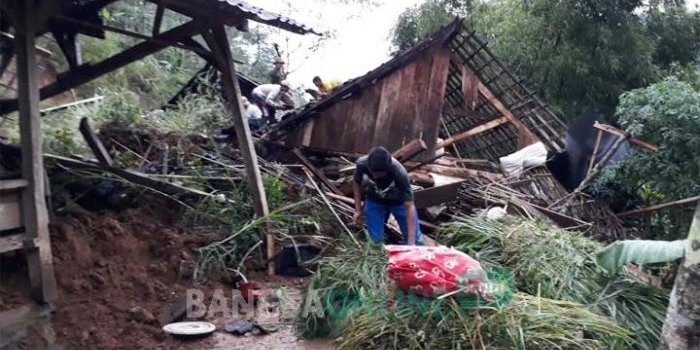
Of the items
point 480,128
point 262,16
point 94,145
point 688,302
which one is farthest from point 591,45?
point 94,145

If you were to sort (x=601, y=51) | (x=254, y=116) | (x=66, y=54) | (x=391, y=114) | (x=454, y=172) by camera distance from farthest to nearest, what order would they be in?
(x=601, y=51)
(x=254, y=116)
(x=391, y=114)
(x=454, y=172)
(x=66, y=54)

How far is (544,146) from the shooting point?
9461 mm

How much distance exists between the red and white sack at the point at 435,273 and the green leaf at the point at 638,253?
194 cm

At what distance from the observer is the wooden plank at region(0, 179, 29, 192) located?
14.7ft

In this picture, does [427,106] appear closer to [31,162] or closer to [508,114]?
[508,114]

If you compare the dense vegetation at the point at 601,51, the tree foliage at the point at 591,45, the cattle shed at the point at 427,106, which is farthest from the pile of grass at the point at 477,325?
the tree foliage at the point at 591,45

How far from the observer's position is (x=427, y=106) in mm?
9242

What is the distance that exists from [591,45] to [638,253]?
7.77m

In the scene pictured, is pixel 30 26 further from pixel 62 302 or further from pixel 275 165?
pixel 275 165

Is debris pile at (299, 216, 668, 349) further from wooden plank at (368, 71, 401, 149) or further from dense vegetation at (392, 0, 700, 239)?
dense vegetation at (392, 0, 700, 239)

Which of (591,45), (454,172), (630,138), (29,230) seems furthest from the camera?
(591,45)

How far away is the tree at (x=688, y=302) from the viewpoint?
3.93 metres

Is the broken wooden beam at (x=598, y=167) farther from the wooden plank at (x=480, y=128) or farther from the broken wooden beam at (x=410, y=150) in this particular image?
the broken wooden beam at (x=410, y=150)

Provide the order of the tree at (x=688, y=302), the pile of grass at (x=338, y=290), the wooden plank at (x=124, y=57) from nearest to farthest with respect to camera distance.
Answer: the tree at (x=688, y=302) → the pile of grass at (x=338, y=290) → the wooden plank at (x=124, y=57)
